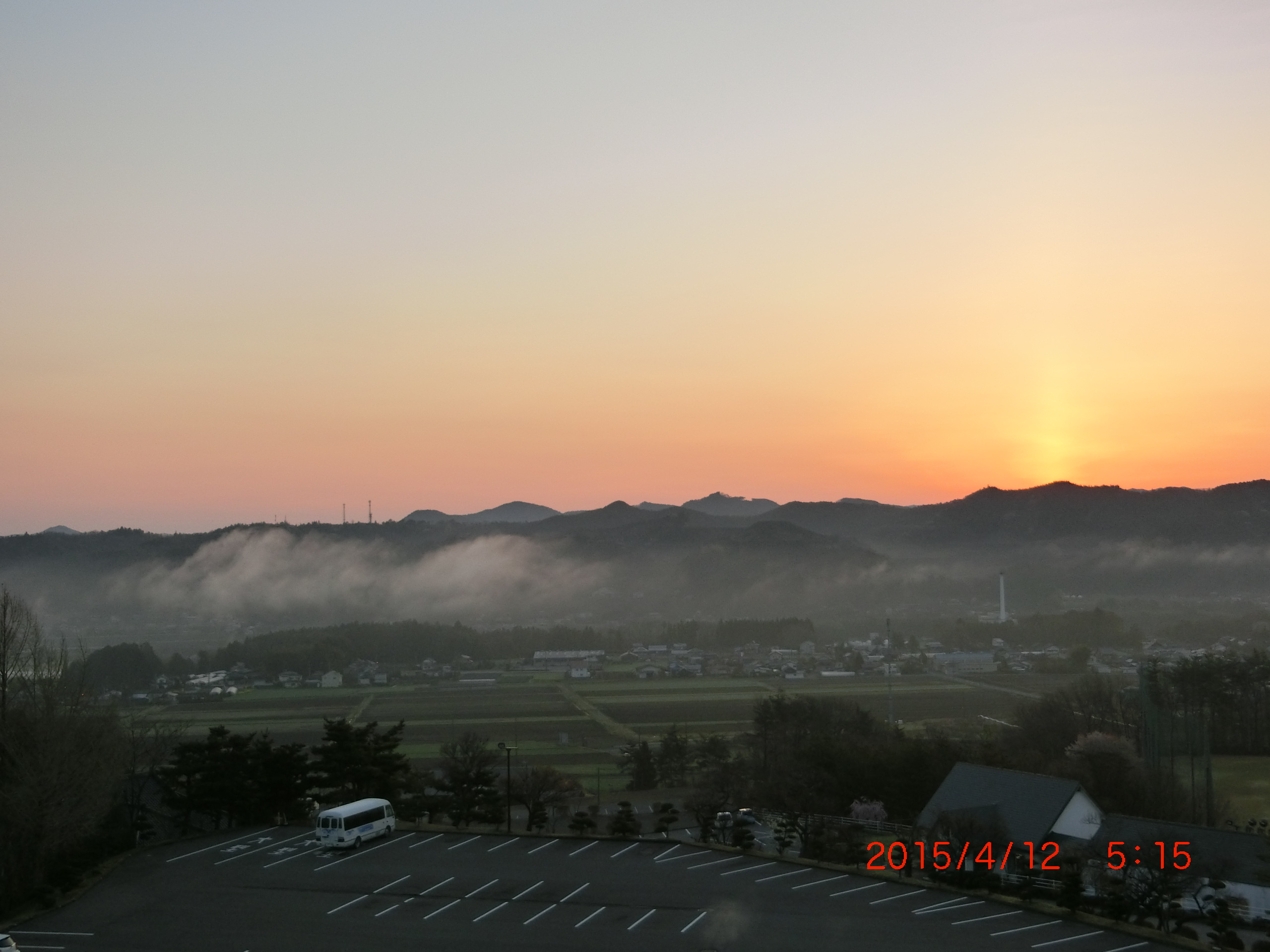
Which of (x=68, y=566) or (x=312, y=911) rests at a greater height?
(x=68, y=566)

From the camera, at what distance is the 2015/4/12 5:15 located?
15266mm

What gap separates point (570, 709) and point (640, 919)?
47.0 metres

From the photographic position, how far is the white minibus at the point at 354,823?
17703mm

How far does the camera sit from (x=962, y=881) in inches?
601

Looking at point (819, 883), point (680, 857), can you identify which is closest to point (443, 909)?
point (680, 857)

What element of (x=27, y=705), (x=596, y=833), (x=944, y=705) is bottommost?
(x=944, y=705)

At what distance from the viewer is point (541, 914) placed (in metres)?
14.4

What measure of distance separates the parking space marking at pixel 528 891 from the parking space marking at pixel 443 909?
2.64 feet

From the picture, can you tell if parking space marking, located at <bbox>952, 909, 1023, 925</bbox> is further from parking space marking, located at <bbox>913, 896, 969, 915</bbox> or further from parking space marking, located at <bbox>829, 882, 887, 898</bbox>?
parking space marking, located at <bbox>829, 882, 887, 898</bbox>

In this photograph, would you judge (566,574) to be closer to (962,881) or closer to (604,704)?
(604,704)

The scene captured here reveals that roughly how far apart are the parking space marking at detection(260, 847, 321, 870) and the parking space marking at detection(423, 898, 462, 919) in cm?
393

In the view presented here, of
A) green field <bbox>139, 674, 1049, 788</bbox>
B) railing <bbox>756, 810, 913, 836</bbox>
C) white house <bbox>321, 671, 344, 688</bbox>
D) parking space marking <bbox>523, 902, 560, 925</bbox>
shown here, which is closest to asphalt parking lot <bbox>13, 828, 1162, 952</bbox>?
parking space marking <bbox>523, 902, 560, 925</bbox>

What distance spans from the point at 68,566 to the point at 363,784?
13831cm

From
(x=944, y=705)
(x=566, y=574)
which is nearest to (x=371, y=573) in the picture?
(x=566, y=574)
